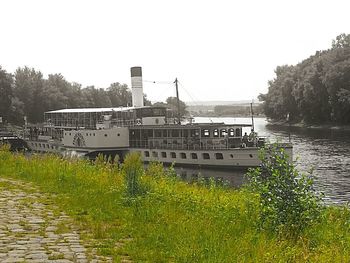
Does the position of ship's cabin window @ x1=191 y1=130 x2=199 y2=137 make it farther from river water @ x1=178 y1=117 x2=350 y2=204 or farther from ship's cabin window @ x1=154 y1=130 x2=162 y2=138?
river water @ x1=178 y1=117 x2=350 y2=204

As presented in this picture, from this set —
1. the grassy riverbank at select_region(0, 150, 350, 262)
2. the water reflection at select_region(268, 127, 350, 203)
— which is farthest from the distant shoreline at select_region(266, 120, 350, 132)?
the grassy riverbank at select_region(0, 150, 350, 262)

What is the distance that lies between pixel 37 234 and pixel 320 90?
278 feet

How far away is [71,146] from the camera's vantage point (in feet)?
175

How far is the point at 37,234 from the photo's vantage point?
7586 mm

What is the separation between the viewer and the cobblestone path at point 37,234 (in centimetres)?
Answer: 637

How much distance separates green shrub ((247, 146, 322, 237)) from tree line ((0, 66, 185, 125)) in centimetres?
6289

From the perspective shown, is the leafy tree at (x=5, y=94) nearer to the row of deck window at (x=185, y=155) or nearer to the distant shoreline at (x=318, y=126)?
the row of deck window at (x=185, y=155)

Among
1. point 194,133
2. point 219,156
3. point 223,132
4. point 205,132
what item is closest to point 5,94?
point 194,133

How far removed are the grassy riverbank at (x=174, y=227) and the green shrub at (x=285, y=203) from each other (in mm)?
239

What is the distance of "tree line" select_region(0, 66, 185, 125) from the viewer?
81.2m

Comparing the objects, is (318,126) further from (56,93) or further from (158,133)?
(56,93)

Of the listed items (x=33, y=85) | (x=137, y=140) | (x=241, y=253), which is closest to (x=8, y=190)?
(x=241, y=253)

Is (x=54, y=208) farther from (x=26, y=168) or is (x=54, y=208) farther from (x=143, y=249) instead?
(x=26, y=168)

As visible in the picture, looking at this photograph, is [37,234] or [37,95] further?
[37,95]
